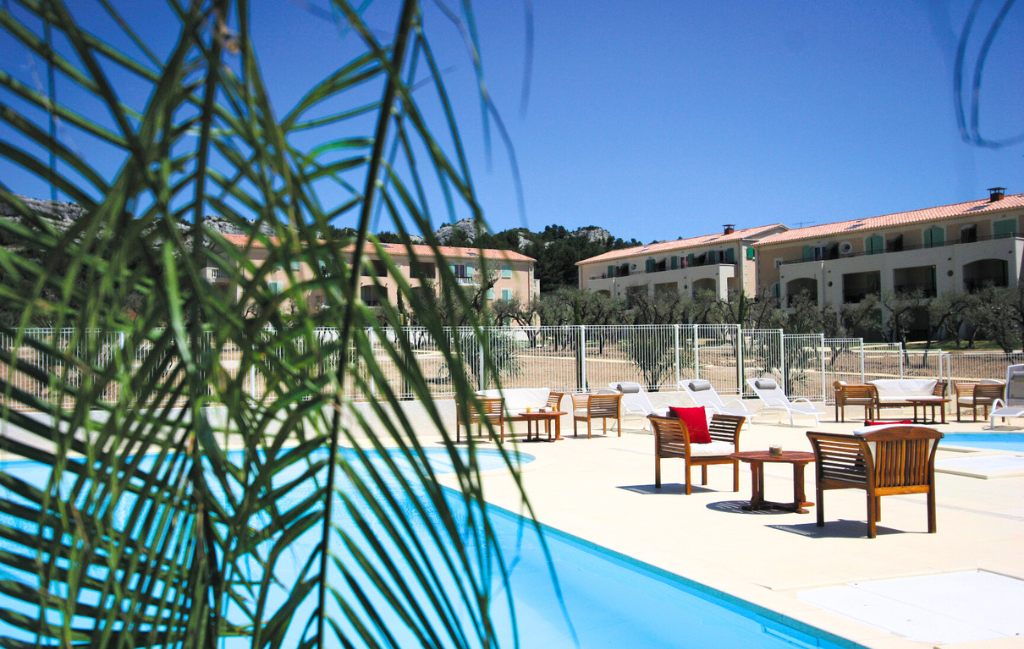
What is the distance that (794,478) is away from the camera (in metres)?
6.91

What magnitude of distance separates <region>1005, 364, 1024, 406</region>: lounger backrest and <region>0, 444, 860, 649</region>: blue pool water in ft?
40.8

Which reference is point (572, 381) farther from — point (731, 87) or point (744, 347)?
point (731, 87)

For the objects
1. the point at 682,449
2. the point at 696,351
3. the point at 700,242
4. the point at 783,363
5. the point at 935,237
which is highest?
the point at 700,242

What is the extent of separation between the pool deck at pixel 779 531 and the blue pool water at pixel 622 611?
0.08m

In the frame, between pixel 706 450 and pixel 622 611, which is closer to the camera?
pixel 622 611

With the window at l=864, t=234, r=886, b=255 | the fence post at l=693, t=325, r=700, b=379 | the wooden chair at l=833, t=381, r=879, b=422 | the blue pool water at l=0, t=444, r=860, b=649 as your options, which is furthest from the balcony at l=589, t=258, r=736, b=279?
the blue pool water at l=0, t=444, r=860, b=649

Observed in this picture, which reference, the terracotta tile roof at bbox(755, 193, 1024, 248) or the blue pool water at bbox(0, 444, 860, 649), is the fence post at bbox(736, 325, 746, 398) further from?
the terracotta tile roof at bbox(755, 193, 1024, 248)

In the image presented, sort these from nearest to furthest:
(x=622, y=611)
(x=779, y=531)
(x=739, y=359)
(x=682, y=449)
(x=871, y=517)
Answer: (x=622, y=611) < (x=871, y=517) < (x=779, y=531) < (x=682, y=449) < (x=739, y=359)

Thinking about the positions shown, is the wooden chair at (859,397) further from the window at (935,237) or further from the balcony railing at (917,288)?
the window at (935,237)

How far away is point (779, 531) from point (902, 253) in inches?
1640

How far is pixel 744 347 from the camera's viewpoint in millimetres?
18453

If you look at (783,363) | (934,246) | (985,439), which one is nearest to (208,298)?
(985,439)

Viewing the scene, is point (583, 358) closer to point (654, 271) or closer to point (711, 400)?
point (711, 400)

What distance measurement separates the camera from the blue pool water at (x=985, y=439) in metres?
12.4
